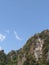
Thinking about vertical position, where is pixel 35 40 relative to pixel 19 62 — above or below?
above

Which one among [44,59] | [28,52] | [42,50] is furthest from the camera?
[28,52]

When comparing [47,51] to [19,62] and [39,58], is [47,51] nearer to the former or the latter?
[39,58]

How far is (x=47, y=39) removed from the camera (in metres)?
128

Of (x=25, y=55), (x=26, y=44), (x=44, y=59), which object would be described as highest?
(x=26, y=44)

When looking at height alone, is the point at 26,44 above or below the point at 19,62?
above

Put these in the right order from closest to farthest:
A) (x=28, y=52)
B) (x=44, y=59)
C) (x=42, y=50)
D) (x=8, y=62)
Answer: (x=44, y=59) < (x=42, y=50) < (x=28, y=52) < (x=8, y=62)

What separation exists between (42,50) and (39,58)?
5.37 m

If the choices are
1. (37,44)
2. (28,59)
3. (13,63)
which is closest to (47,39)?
(37,44)

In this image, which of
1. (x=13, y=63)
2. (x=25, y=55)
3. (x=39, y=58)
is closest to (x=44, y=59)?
(x=39, y=58)

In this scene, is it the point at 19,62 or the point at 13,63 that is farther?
the point at 13,63

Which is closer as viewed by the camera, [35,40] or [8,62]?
[35,40]

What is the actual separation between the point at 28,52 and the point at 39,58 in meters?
12.9

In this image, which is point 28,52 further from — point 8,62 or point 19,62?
point 8,62

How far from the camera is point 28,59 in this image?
123188 mm
